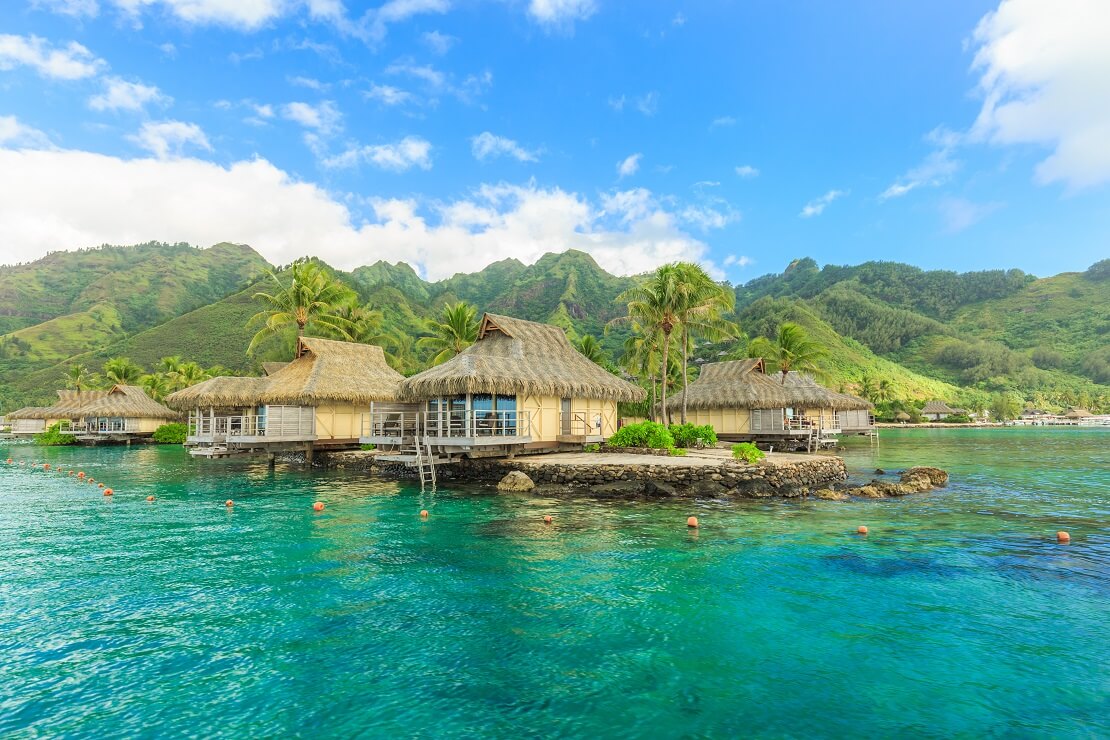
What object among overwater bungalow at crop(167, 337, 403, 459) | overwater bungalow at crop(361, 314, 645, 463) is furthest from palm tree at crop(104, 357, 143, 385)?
overwater bungalow at crop(361, 314, 645, 463)

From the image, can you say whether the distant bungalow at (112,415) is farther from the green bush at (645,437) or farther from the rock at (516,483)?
the green bush at (645,437)

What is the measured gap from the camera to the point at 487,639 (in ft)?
23.3

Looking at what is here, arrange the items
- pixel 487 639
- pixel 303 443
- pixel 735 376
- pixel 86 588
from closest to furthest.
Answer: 1. pixel 487 639
2. pixel 86 588
3. pixel 303 443
4. pixel 735 376

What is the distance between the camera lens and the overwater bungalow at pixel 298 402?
1047 inches

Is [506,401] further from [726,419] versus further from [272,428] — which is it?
[726,419]

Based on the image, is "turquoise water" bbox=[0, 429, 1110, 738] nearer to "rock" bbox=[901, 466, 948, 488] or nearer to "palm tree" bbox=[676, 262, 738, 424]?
"rock" bbox=[901, 466, 948, 488]

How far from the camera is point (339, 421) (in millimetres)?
28578

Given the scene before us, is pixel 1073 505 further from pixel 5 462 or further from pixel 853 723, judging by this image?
pixel 5 462

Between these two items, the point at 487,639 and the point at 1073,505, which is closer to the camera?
the point at 487,639

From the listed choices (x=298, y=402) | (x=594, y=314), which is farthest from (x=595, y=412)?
(x=594, y=314)

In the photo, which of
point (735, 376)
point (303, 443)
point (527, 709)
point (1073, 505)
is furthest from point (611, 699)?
point (735, 376)

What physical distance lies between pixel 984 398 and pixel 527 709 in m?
110

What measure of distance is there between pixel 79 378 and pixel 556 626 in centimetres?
7258

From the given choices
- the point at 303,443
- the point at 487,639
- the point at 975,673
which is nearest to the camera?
the point at 975,673
